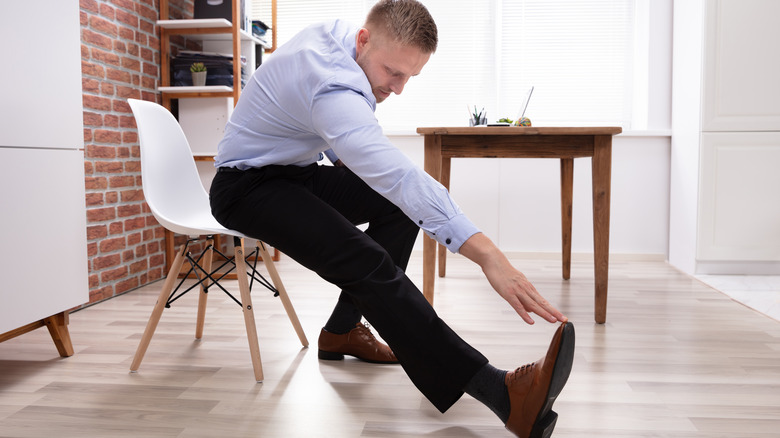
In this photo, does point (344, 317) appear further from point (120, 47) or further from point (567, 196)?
point (120, 47)

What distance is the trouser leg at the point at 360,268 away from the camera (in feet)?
3.99

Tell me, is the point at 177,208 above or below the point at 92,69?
below

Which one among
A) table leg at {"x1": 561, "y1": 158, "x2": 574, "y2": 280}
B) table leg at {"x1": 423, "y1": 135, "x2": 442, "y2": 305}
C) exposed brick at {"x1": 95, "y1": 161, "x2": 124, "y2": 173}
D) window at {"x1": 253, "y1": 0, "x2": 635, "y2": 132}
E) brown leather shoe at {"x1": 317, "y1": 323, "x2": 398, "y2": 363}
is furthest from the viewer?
window at {"x1": 253, "y1": 0, "x2": 635, "y2": 132}

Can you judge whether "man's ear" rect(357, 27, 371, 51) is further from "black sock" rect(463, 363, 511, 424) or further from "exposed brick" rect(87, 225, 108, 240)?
"exposed brick" rect(87, 225, 108, 240)

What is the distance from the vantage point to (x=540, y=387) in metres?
1.14

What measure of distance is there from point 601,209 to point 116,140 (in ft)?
6.85

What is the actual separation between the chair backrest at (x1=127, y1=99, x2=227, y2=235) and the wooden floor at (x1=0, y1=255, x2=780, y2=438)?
0.41 m

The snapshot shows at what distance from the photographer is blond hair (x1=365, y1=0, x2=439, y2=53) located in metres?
1.26

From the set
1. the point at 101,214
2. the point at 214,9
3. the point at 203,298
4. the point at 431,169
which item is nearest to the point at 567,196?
the point at 431,169

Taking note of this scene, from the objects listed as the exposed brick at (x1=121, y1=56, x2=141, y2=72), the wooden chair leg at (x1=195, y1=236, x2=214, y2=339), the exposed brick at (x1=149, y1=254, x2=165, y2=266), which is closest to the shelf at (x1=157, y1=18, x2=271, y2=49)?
the exposed brick at (x1=121, y1=56, x2=141, y2=72)

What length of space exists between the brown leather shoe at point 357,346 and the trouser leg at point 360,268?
43 cm

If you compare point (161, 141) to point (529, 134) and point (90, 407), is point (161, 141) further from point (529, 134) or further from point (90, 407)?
point (529, 134)

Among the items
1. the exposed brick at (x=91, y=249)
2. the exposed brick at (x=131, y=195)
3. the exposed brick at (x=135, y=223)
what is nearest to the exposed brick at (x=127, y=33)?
the exposed brick at (x=131, y=195)

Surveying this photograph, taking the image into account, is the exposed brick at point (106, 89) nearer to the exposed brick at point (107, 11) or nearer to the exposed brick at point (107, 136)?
the exposed brick at point (107, 136)
